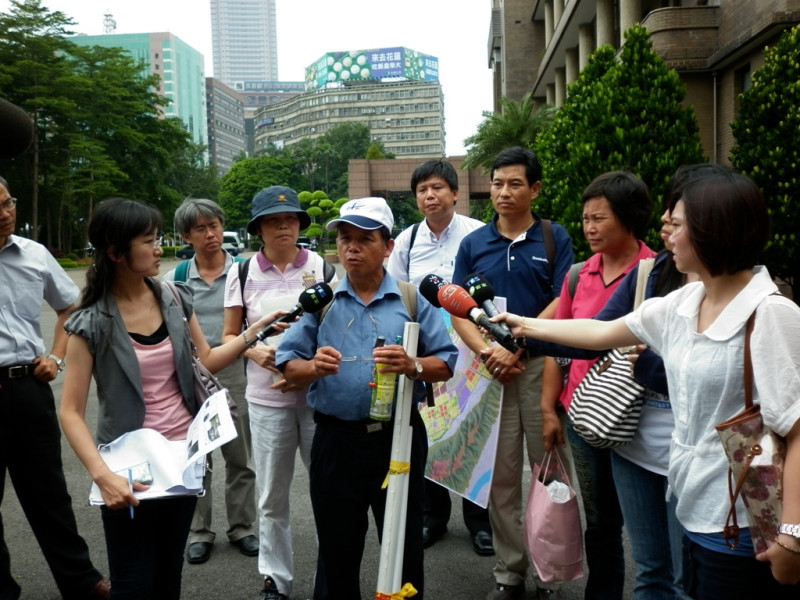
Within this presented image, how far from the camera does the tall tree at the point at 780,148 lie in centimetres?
930

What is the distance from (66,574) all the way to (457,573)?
214 cm

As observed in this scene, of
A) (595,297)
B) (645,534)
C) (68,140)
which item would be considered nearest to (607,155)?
(595,297)

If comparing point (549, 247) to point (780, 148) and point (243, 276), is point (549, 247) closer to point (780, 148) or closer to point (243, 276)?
point (243, 276)

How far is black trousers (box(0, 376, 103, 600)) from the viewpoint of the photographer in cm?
377

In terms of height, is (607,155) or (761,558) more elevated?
(607,155)

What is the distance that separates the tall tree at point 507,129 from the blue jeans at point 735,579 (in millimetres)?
30452

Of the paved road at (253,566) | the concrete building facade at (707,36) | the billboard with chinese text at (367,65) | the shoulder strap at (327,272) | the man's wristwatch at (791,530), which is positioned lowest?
the paved road at (253,566)

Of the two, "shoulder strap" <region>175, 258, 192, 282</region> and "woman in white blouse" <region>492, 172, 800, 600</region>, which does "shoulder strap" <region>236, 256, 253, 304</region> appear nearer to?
"shoulder strap" <region>175, 258, 192, 282</region>

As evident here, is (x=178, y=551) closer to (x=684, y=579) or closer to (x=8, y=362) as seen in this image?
(x=8, y=362)

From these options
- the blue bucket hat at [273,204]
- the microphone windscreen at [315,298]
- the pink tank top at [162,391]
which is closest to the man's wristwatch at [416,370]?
the microphone windscreen at [315,298]

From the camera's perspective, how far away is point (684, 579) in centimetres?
236

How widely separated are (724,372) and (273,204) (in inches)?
106

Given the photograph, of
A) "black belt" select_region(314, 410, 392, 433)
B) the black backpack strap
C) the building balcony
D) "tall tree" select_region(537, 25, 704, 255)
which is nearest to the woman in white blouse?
"black belt" select_region(314, 410, 392, 433)

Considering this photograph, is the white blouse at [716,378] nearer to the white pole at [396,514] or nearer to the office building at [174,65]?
the white pole at [396,514]
